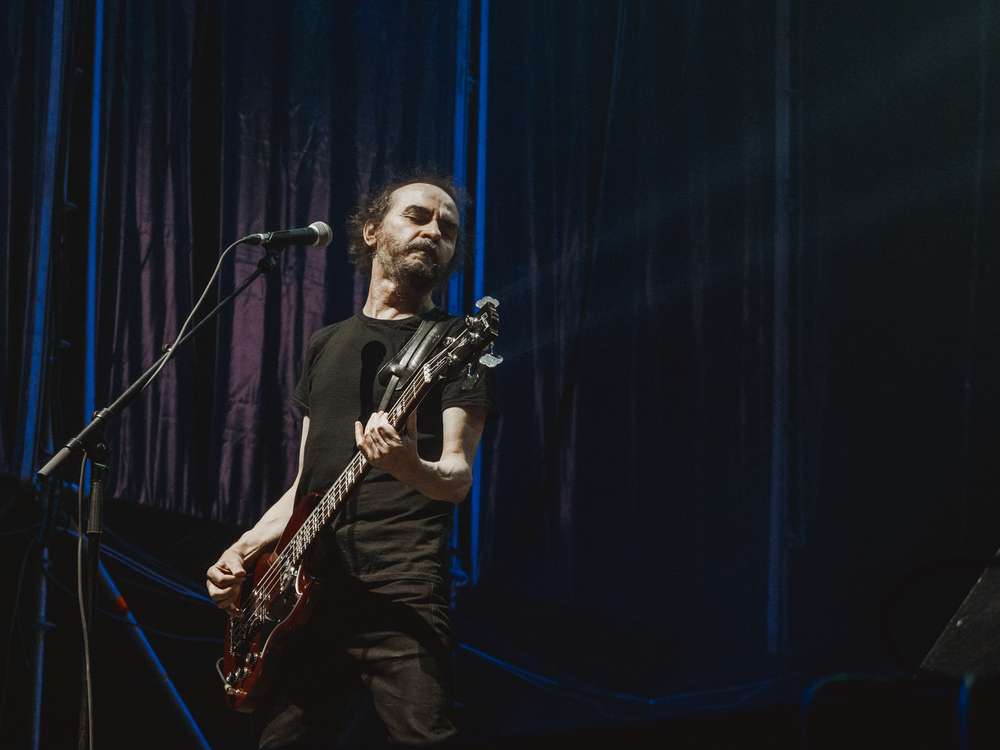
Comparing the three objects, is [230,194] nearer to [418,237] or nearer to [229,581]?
[418,237]

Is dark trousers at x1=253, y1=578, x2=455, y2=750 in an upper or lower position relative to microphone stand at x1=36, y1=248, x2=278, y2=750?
lower

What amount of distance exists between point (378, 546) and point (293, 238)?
73 centimetres

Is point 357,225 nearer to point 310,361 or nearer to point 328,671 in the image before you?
point 310,361

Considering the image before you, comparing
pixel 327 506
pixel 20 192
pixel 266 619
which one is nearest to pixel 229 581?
pixel 266 619

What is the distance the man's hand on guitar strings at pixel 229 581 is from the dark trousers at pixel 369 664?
10.1 inches

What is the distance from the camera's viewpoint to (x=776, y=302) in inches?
124

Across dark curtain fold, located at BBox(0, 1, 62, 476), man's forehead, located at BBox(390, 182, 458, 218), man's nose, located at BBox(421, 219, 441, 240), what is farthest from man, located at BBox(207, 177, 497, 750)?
dark curtain fold, located at BBox(0, 1, 62, 476)

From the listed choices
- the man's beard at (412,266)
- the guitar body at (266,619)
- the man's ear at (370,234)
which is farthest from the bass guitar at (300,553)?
the man's ear at (370,234)

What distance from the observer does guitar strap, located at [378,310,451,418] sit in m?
2.01

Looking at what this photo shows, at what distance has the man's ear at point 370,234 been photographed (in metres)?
2.62

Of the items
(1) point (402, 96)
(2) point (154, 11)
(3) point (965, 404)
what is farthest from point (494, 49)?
(3) point (965, 404)

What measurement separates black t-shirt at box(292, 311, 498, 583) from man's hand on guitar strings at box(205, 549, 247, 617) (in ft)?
0.72

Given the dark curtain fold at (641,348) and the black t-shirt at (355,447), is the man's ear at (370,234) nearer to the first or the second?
the black t-shirt at (355,447)

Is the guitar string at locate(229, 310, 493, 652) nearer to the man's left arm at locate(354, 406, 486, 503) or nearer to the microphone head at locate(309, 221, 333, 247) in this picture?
the man's left arm at locate(354, 406, 486, 503)
